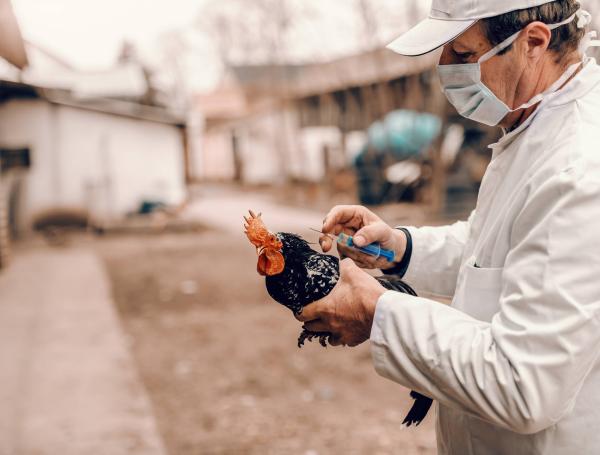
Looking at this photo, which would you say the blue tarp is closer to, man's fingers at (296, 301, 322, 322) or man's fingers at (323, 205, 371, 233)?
man's fingers at (323, 205, 371, 233)

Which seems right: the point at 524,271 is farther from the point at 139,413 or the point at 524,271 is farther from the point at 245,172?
the point at 245,172

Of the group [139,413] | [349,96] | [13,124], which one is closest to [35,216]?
[13,124]

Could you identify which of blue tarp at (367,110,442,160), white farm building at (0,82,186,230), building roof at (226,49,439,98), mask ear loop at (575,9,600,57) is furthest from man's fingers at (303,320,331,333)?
white farm building at (0,82,186,230)

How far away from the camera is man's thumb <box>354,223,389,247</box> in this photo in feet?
6.45

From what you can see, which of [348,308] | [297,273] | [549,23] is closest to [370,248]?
[297,273]

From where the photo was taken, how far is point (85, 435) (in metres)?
4.70

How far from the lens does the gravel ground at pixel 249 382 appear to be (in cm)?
471

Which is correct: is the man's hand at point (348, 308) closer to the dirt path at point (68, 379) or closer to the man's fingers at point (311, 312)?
the man's fingers at point (311, 312)

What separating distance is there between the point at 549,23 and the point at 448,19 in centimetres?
23

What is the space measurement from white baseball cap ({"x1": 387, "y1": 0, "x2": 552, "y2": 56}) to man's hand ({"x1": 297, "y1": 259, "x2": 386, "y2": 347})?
1.92ft

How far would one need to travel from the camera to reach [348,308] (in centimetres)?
160

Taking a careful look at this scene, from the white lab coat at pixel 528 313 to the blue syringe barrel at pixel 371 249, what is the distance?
0.41 m

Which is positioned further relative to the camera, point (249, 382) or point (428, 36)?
point (249, 382)

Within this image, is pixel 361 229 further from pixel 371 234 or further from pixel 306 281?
pixel 306 281
